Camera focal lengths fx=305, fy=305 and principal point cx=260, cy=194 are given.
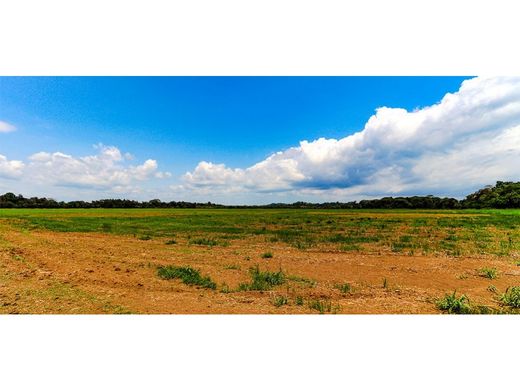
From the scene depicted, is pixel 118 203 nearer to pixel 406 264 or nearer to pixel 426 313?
pixel 406 264

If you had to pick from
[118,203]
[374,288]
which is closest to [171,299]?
[374,288]

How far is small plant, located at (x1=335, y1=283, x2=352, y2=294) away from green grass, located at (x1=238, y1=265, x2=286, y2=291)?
123 cm

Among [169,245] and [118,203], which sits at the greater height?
[118,203]

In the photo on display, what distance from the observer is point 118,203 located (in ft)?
48.6

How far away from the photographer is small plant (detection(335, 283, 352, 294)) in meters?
6.37

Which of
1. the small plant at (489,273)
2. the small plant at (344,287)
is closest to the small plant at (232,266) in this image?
the small plant at (344,287)

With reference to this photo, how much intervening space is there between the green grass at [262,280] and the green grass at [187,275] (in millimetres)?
720

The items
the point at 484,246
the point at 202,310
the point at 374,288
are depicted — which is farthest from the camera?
the point at 484,246

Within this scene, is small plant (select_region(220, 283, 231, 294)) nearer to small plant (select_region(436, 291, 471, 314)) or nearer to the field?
the field

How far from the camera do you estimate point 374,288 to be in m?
6.63

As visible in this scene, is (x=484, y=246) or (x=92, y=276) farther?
(x=484, y=246)

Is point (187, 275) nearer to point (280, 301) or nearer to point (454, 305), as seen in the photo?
point (280, 301)

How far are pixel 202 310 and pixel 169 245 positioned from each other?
22.1 ft

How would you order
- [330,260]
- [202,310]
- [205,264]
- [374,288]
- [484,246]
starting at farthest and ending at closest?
[484,246] → [330,260] → [205,264] → [374,288] → [202,310]
